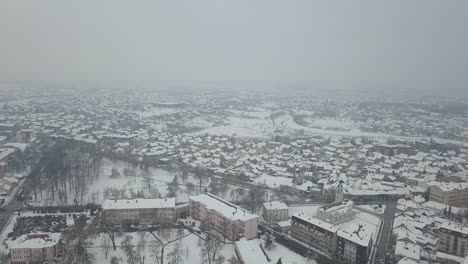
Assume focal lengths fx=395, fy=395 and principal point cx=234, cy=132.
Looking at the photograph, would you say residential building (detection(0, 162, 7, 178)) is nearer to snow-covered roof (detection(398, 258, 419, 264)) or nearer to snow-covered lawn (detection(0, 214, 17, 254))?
snow-covered lawn (detection(0, 214, 17, 254))

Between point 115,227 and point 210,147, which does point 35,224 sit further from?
point 210,147

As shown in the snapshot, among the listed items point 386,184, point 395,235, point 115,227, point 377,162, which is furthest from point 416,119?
point 115,227

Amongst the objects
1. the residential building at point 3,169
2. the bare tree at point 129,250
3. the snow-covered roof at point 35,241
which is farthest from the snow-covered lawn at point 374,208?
the residential building at point 3,169

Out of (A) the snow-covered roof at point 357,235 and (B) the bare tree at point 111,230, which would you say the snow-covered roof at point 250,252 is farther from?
(B) the bare tree at point 111,230

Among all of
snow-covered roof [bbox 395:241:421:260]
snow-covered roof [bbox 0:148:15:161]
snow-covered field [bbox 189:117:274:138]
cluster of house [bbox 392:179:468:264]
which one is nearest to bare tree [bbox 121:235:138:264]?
cluster of house [bbox 392:179:468:264]

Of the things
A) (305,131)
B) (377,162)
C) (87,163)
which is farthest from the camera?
(305,131)

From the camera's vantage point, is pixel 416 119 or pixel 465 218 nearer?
pixel 465 218

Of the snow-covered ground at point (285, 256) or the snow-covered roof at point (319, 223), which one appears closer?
the snow-covered ground at point (285, 256)
